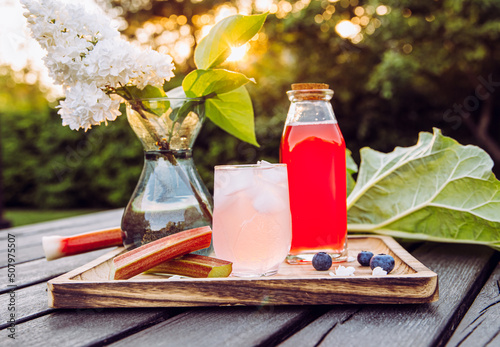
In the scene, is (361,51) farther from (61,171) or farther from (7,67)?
(7,67)

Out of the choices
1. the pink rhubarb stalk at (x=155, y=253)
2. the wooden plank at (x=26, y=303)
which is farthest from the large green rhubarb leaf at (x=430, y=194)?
the wooden plank at (x=26, y=303)

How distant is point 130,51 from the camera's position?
1026mm

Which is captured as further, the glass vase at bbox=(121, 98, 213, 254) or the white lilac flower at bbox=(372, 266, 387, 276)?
the glass vase at bbox=(121, 98, 213, 254)

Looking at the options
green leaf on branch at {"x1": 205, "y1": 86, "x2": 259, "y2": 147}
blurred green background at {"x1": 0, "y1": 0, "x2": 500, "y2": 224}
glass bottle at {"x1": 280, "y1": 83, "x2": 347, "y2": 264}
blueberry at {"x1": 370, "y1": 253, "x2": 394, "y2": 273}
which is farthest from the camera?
blurred green background at {"x1": 0, "y1": 0, "x2": 500, "y2": 224}

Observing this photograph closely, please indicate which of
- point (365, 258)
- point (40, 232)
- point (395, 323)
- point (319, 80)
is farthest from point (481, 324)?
point (319, 80)

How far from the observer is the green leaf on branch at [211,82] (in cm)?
113

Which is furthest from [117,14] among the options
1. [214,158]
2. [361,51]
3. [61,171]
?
[361,51]

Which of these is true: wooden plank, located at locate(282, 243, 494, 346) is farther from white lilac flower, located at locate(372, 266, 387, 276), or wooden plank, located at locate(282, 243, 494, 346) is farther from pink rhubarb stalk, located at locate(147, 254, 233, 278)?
pink rhubarb stalk, located at locate(147, 254, 233, 278)

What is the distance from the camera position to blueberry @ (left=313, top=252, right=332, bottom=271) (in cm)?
103

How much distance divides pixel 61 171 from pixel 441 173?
7560 millimetres

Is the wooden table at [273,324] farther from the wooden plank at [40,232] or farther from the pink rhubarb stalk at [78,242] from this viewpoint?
the wooden plank at [40,232]

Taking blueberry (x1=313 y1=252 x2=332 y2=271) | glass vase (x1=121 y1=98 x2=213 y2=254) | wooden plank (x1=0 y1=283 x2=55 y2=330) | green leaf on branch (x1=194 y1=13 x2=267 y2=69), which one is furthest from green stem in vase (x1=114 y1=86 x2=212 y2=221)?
wooden plank (x1=0 y1=283 x2=55 y2=330)

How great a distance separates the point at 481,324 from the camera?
2.55ft

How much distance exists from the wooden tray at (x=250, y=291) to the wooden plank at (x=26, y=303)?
44mm
